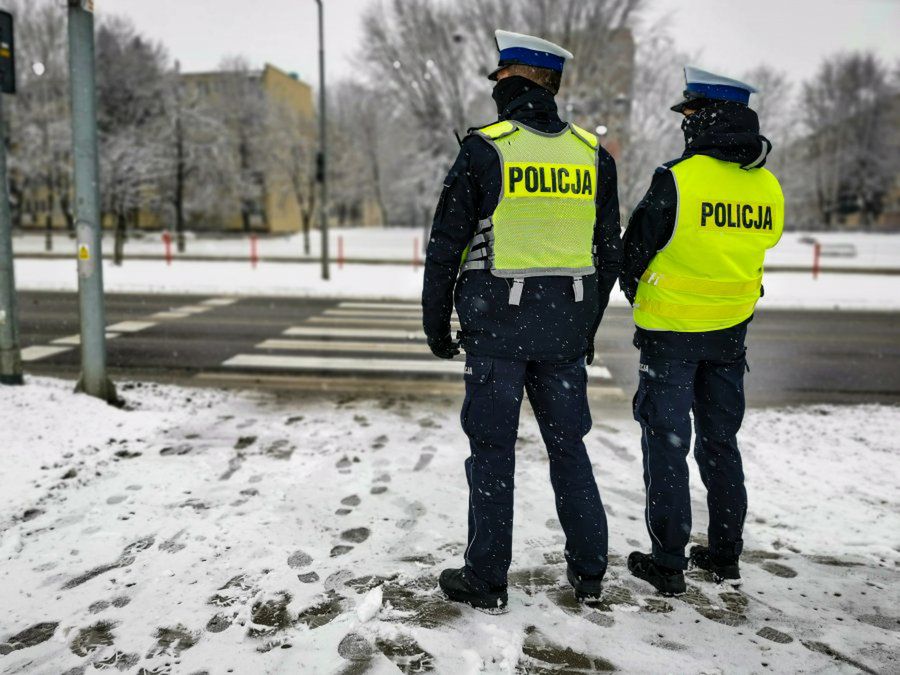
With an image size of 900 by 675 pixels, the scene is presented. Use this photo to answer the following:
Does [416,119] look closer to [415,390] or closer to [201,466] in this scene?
[415,390]

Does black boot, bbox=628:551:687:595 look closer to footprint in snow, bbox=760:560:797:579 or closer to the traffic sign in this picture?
footprint in snow, bbox=760:560:797:579

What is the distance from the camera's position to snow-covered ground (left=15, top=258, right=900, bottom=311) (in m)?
16.0

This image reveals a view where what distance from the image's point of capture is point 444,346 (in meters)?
2.81

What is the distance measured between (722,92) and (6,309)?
19.7ft

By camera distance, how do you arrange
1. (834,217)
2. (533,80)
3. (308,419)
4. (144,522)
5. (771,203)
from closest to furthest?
1. (533,80)
2. (771,203)
3. (144,522)
4. (308,419)
5. (834,217)

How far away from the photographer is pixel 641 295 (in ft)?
9.95

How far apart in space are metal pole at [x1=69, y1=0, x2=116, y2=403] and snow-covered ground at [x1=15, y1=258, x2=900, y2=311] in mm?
9980

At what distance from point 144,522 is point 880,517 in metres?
3.96

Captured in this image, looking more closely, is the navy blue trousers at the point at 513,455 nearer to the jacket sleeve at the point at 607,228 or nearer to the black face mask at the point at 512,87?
the jacket sleeve at the point at 607,228

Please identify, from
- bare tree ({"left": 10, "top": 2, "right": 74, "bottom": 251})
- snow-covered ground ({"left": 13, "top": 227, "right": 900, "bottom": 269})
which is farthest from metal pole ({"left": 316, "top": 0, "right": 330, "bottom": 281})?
bare tree ({"left": 10, "top": 2, "right": 74, "bottom": 251})

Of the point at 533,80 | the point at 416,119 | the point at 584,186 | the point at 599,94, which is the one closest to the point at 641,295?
the point at 584,186

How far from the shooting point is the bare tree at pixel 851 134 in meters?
→ 57.8

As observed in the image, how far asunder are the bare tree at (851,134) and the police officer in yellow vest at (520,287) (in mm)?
62684

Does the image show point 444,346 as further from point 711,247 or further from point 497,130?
point 711,247
